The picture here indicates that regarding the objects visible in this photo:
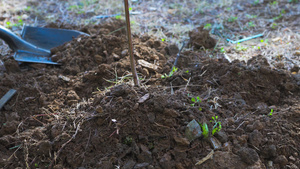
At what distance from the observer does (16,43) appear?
3.10m

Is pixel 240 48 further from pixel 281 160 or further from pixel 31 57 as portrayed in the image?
pixel 31 57

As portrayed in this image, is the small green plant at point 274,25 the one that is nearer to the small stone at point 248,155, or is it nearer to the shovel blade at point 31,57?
the small stone at point 248,155

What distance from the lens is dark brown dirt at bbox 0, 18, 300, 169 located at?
5.83 ft

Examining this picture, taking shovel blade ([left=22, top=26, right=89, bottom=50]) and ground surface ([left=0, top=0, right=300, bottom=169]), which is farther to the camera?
shovel blade ([left=22, top=26, right=89, bottom=50])

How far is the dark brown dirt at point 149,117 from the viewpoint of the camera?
5.83 feet

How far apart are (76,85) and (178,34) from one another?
6.01ft

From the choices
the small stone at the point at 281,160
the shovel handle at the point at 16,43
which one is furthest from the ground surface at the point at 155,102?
the shovel handle at the point at 16,43

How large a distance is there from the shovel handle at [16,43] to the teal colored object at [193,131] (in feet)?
7.14

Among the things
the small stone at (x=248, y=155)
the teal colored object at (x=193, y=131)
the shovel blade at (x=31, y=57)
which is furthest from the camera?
the shovel blade at (x=31, y=57)

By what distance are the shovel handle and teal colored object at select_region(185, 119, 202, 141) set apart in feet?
7.14

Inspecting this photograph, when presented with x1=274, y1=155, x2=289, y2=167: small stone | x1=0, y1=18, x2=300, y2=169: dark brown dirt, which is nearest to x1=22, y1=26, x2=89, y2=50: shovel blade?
x1=0, y1=18, x2=300, y2=169: dark brown dirt

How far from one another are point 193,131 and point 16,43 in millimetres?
2435

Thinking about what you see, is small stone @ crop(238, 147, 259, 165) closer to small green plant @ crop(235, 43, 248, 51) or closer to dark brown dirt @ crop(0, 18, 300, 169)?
dark brown dirt @ crop(0, 18, 300, 169)

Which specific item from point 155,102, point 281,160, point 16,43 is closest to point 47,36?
point 16,43
